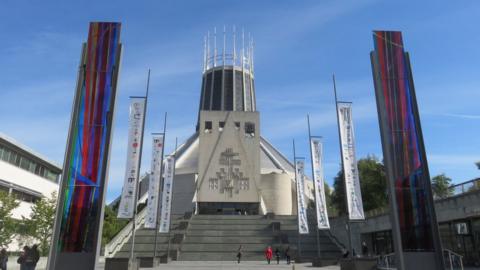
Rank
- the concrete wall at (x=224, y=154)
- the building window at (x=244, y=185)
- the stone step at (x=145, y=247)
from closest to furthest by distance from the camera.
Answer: the stone step at (x=145, y=247) < the concrete wall at (x=224, y=154) < the building window at (x=244, y=185)

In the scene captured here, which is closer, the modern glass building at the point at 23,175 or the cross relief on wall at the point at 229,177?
the modern glass building at the point at 23,175

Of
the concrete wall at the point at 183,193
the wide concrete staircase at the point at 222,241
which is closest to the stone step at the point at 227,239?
the wide concrete staircase at the point at 222,241

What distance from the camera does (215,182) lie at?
4722 centimetres

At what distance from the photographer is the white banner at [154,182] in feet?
Result: 65.3

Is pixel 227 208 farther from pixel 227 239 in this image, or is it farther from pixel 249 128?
pixel 227 239

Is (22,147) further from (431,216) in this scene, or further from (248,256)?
(431,216)

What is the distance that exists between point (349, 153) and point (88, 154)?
9619mm

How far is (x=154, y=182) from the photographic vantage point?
20.5 metres

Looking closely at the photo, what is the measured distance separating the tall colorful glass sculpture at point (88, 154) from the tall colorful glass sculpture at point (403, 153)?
24.2 ft

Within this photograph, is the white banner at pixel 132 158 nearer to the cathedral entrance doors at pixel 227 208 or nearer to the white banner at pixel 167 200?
the white banner at pixel 167 200

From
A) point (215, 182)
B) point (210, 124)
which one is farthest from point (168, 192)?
point (210, 124)

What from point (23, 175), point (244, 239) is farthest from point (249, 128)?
point (23, 175)

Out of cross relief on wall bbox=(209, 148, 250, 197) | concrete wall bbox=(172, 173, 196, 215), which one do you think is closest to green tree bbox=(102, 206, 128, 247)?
cross relief on wall bbox=(209, 148, 250, 197)

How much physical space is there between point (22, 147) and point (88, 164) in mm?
26885
